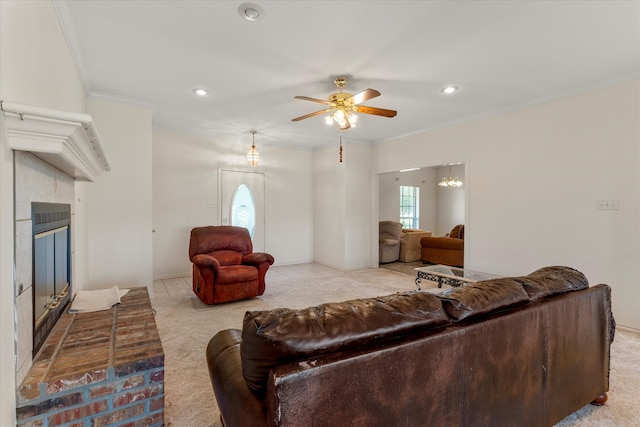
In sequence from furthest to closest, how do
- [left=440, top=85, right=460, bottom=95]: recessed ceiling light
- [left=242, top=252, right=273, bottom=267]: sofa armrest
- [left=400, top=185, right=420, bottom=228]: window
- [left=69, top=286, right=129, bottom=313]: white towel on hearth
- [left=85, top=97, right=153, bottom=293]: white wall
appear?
[left=400, top=185, right=420, bottom=228]: window
[left=242, top=252, right=273, bottom=267]: sofa armrest
[left=85, top=97, right=153, bottom=293]: white wall
[left=440, top=85, right=460, bottom=95]: recessed ceiling light
[left=69, top=286, right=129, bottom=313]: white towel on hearth

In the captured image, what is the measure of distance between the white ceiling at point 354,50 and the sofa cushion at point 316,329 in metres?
1.92

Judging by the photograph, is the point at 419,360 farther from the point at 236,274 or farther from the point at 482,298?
the point at 236,274

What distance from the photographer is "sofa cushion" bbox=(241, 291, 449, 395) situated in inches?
35.8

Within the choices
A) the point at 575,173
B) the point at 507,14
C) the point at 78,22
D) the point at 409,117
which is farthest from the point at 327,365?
the point at 409,117

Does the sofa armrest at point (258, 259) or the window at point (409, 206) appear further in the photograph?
the window at point (409, 206)

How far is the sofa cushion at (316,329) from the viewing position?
909 mm

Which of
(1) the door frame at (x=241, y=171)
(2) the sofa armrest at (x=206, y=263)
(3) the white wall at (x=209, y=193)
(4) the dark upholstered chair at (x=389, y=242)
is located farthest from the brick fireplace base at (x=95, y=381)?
(4) the dark upholstered chair at (x=389, y=242)

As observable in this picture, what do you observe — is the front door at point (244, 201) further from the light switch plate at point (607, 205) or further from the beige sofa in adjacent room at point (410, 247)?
the light switch plate at point (607, 205)

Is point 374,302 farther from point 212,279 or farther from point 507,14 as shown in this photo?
point 212,279

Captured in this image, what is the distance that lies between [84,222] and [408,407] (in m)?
3.72

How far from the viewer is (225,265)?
4.11 metres

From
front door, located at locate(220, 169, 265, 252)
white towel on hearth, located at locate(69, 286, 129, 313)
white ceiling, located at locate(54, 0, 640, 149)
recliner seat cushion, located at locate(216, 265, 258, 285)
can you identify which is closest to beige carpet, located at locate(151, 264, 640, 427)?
recliner seat cushion, located at locate(216, 265, 258, 285)

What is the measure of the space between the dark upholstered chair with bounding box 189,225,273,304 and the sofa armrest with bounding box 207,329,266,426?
86.1 inches

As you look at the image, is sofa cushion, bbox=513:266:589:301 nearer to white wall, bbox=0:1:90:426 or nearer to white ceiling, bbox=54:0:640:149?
white ceiling, bbox=54:0:640:149
